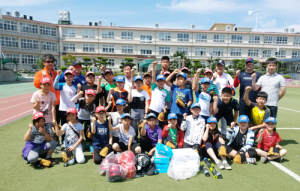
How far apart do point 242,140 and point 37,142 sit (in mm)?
4575

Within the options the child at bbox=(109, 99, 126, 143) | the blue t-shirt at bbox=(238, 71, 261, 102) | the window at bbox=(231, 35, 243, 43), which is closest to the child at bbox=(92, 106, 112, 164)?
the child at bbox=(109, 99, 126, 143)

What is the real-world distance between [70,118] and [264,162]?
448 cm

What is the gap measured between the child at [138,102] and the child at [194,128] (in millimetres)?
1083

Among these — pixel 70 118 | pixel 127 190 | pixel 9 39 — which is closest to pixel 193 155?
pixel 127 190

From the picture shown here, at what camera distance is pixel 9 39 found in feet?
134

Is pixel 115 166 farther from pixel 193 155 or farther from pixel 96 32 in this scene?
pixel 96 32

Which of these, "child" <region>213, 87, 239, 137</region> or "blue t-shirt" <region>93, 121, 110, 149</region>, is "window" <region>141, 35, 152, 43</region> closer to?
"child" <region>213, 87, 239, 137</region>

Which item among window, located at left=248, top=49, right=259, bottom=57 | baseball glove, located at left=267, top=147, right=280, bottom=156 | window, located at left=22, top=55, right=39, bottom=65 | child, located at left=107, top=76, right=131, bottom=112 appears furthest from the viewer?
window, located at left=248, top=49, right=259, bottom=57

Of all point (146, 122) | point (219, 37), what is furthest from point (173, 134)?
point (219, 37)

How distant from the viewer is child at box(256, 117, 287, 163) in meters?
4.24

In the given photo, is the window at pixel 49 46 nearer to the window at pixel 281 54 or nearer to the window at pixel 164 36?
the window at pixel 164 36

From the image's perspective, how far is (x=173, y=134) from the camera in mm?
4570

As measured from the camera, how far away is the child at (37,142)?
3908 mm

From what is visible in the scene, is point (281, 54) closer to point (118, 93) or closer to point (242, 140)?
point (242, 140)
